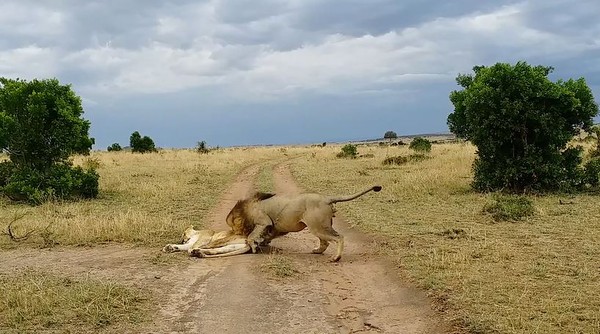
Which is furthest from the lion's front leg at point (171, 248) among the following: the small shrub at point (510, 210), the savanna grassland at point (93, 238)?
the small shrub at point (510, 210)

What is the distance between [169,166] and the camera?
3133 centimetres

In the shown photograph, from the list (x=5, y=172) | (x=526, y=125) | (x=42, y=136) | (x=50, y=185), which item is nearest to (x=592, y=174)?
(x=526, y=125)

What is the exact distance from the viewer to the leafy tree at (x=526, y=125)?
16469 millimetres

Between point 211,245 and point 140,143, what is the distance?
140 ft

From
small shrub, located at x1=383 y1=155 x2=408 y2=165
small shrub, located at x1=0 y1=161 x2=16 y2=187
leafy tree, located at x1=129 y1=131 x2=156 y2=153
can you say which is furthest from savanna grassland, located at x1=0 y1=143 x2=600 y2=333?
leafy tree, located at x1=129 y1=131 x2=156 y2=153

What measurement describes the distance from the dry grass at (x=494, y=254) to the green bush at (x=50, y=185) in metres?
7.71

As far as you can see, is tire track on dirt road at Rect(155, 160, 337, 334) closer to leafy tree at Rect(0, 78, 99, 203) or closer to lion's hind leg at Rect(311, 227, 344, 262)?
lion's hind leg at Rect(311, 227, 344, 262)

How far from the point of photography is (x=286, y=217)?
31.6ft

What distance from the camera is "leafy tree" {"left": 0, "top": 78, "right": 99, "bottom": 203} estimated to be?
17.1m

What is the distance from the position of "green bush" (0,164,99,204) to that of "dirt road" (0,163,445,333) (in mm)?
6800

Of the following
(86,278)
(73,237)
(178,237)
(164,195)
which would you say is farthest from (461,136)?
(86,278)

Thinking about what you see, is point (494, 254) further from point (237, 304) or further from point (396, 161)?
point (396, 161)

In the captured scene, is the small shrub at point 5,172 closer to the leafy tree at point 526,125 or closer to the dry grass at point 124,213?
the dry grass at point 124,213

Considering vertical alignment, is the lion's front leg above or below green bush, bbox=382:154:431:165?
below
